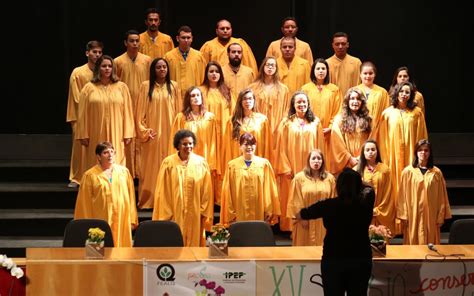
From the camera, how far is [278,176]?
11008 mm

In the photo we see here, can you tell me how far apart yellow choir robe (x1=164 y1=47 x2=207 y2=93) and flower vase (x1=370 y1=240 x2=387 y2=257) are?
4.26m

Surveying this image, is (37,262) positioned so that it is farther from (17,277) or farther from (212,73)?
(212,73)

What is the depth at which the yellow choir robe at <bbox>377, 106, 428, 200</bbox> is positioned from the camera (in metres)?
11.0

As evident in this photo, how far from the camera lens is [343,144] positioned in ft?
35.7

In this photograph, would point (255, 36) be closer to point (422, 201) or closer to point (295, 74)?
point (295, 74)

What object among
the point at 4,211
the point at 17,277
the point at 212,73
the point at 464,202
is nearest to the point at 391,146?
the point at 464,202

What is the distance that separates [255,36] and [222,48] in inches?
70.2

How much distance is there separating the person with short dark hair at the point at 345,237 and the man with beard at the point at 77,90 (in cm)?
466

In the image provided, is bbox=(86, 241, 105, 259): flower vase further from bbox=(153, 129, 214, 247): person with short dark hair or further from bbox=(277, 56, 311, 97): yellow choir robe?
bbox=(277, 56, 311, 97): yellow choir robe

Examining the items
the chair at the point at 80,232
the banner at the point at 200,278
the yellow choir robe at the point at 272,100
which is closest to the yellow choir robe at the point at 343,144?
the yellow choir robe at the point at 272,100

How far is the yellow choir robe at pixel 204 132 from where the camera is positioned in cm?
1086

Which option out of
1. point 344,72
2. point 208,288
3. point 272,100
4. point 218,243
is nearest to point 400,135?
point 344,72

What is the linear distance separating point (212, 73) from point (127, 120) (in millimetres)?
1026

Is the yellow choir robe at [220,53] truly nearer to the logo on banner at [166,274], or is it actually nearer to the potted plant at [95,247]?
the potted plant at [95,247]
